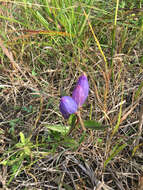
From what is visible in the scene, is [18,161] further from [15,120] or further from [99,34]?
[99,34]

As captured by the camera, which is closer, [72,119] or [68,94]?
[72,119]

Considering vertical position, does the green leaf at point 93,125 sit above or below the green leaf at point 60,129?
above

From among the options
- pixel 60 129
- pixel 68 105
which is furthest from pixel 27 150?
pixel 68 105

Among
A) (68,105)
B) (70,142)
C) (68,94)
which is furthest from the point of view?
(68,94)

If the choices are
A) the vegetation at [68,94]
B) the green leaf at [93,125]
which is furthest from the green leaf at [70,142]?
the green leaf at [93,125]

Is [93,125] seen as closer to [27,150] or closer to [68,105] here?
[68,105]

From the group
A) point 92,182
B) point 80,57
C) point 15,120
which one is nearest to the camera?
point 92,182

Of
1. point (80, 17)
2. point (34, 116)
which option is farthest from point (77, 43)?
point (34, 116)

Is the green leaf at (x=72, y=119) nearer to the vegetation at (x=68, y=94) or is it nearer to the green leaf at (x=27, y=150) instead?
the vegetation at (x=68, y=94)
